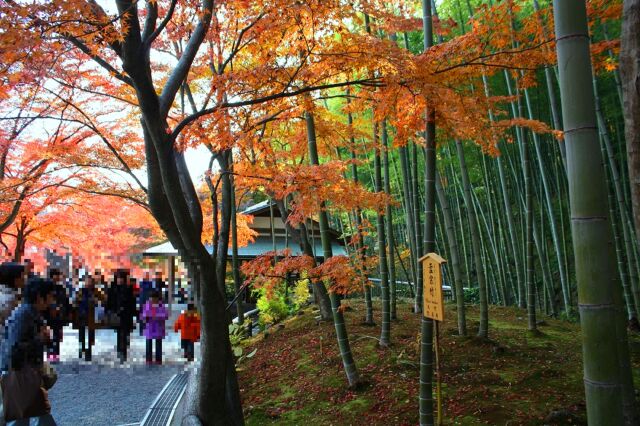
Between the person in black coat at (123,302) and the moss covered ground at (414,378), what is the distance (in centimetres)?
191

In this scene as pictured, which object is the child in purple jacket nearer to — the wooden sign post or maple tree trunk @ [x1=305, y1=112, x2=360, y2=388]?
maple tree trunk @ [x1=305, y1=112, x2=360, y2=388]

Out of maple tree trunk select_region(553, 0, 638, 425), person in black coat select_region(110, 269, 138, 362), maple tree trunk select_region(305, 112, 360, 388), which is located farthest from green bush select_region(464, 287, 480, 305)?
maple tree trunk select_region(553, 0, 638, 425)

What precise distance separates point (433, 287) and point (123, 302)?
15.7ft

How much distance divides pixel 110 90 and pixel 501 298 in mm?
9901

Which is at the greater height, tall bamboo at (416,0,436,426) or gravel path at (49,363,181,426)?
tall bamboo at (416,0,436,426)

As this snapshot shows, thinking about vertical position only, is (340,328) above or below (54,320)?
below

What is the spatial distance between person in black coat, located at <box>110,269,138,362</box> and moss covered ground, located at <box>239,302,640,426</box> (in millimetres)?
1907

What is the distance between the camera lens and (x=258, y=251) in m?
13.6

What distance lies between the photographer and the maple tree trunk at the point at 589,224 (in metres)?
1.63

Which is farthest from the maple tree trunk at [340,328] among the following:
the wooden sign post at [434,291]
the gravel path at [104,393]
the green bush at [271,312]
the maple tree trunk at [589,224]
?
the green bush at [271,312]

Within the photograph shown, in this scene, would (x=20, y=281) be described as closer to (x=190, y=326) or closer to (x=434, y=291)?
(x=190, y=326)

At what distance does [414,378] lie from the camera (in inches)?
195

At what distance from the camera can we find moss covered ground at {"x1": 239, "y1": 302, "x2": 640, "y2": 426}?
4062 millimetres

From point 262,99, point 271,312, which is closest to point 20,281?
point 262,99
